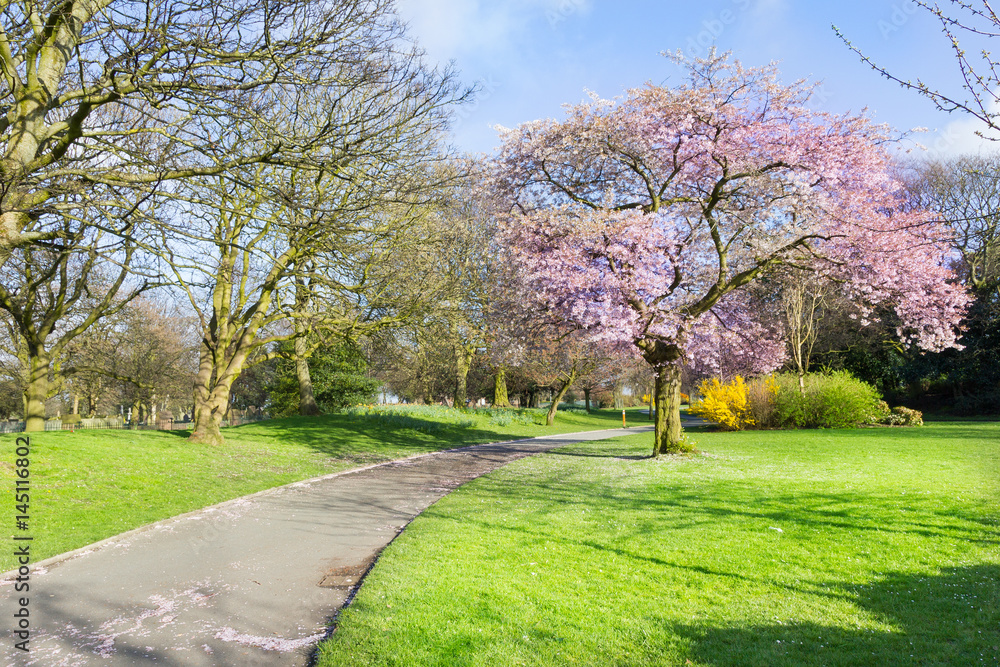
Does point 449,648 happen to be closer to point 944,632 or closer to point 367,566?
point 367,566

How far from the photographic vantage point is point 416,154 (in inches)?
386

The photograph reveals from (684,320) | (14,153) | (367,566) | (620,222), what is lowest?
(367,566)

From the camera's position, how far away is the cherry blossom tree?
13.0 metres

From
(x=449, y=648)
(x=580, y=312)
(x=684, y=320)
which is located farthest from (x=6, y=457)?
(x=684, y=320)

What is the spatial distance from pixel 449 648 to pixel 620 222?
10987 mm

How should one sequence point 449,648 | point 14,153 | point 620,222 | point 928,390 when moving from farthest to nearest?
point 928,390 < point 620,222 < point 14,153 < point 449,648

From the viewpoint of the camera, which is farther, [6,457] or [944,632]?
[6,457]

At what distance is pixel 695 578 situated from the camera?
16.6 feet

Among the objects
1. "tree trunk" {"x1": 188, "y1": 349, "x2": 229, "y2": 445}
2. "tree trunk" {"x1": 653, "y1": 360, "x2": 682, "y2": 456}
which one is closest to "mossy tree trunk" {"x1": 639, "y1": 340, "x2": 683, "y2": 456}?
"tree trunk" {"x1": 653, "y1": 360, "x2": 682, "y2": 456}

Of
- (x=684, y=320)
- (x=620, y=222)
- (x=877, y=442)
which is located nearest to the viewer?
(x=620, y=222)

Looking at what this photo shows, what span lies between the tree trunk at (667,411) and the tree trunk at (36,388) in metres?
16.0

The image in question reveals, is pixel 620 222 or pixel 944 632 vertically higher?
pixel 620 222

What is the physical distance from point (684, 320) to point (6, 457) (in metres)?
13.8

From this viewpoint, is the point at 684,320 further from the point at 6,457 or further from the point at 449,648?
the point at 6,457
